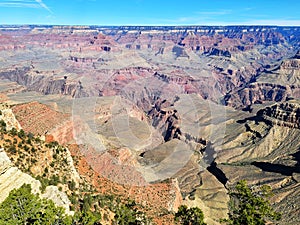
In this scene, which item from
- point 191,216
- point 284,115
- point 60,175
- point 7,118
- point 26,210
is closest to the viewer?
point 26,210

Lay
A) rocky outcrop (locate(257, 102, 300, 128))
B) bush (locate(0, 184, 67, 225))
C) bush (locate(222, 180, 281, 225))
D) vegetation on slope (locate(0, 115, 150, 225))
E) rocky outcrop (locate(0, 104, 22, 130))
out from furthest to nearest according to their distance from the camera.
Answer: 1. rocky outcrop (locate(257, 102, 300, 128))
2. rocky outcrop (locate(0, 104, 22, 130))
3. vegetation on slope (locate(0, 115, 150, 225))
4. bush (locate(222, 180, 281, 225))
5. bush (locate(0, 184, 67, 225))

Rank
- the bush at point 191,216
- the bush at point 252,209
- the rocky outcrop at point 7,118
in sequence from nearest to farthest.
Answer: the bush at point 252,209, the bush at point 191,216, the rocky outcrop at point 7,118

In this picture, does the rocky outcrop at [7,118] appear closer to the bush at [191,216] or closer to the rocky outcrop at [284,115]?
the bush at [191,216]

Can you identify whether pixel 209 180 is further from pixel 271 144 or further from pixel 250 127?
pixel 250 127

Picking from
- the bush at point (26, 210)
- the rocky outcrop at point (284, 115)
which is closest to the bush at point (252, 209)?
the bush at point (26, 210)

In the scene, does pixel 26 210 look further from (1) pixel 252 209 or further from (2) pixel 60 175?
(1) pixel 252 209

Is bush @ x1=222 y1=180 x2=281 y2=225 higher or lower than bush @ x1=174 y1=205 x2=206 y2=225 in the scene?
higher

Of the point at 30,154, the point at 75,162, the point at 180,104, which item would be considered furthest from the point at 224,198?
the point at 180,104

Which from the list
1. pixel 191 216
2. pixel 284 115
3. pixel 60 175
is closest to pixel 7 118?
pixel 60 175

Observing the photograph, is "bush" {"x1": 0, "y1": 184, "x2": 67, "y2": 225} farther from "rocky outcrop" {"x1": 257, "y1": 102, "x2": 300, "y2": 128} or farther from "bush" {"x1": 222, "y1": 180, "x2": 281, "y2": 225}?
"rocky outcrop" {"x1": 257, "y1": 102, "x2": 300, "y2": 128}

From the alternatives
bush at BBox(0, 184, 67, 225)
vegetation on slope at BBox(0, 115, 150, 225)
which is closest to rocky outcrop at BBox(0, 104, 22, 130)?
vegetation on slope at BBox(0, 115, 150, 225)

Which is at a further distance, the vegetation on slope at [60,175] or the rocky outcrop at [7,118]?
the rocky outcrop at [7,118]
